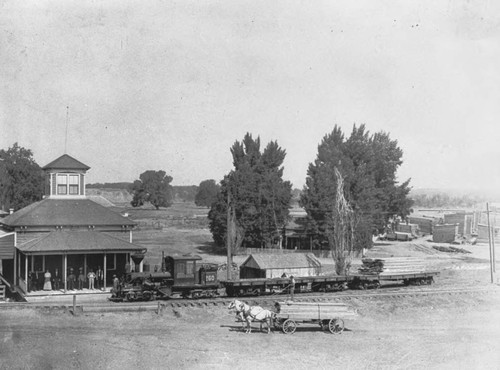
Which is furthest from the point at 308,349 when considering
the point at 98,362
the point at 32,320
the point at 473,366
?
the point at 32,320

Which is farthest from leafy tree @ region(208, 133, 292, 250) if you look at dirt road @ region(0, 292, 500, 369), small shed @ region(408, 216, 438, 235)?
small shed @ region(408, 216, 438, 235)

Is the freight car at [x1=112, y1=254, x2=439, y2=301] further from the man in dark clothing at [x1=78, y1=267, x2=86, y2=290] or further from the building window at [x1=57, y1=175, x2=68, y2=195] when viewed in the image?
the building window at [x1=57, y1=175, x2=68, y2=195]

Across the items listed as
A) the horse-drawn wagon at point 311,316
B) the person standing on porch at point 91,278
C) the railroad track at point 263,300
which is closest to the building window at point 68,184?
the person standing on porch at point 91,278

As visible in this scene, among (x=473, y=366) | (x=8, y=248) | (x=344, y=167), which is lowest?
(x=473, y=366)

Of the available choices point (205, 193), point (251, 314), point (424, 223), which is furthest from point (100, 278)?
point (205, 193)

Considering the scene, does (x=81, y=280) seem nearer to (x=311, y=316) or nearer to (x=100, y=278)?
(x=100, y=278)

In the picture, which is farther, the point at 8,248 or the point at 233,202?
the point at 233,202

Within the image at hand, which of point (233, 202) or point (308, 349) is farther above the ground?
point (233, 202)

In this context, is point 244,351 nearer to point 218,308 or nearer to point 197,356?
point 197,356
